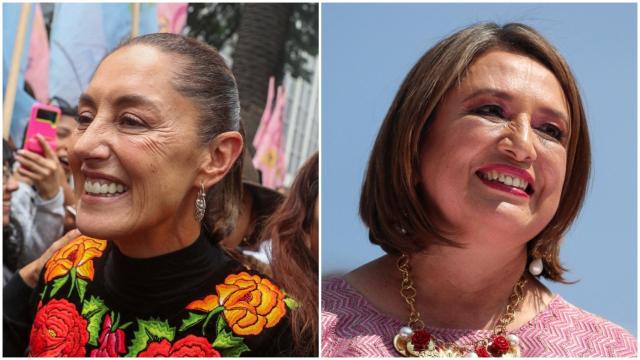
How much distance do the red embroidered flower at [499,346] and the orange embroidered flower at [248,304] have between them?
0.70 meters

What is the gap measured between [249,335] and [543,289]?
102 centimetres

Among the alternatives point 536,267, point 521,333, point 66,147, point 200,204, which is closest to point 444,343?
point 521,333

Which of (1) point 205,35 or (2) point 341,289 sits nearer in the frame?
(2) point 341,289

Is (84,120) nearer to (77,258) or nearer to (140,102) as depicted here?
(140,102)

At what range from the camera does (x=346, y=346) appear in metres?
2.35

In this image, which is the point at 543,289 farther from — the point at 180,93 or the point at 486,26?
the point at 180,93

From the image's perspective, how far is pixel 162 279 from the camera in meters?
2.39

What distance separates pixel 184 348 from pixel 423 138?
1050mm

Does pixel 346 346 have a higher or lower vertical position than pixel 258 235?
lower

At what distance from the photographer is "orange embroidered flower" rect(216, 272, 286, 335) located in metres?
2.40

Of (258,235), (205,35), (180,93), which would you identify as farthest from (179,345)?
(205,35)

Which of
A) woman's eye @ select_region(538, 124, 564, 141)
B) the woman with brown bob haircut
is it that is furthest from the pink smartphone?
woman's eye @ select_region(538, 124, 564, 141)

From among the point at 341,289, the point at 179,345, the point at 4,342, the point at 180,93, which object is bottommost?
the point at 4,342

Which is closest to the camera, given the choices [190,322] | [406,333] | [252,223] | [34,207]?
[406,333]
